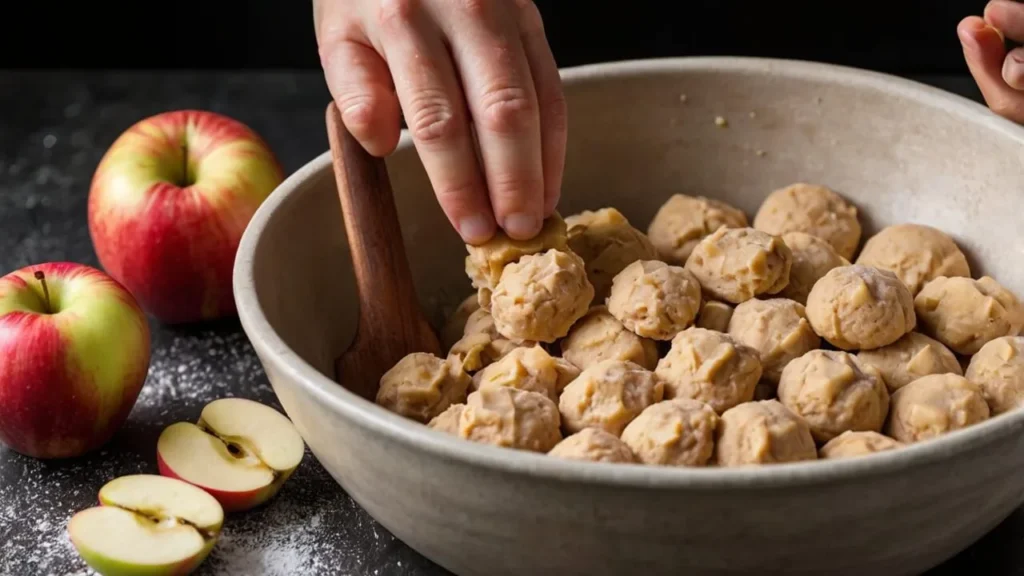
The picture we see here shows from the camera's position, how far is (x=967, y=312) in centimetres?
113

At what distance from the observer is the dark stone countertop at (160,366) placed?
1102 mm

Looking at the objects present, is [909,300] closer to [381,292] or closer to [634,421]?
[634,421]

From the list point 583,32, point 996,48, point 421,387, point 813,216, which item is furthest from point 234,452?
point 583,32

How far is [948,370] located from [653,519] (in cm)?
43

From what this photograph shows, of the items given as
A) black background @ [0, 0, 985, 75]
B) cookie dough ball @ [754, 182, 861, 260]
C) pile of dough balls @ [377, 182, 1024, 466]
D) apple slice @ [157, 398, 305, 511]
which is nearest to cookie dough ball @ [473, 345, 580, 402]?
pile of dough balls @ [377, 182, 1024, 466]

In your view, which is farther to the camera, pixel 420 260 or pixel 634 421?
pixel 420 260

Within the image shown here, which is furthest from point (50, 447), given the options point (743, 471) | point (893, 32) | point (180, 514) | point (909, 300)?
point (893, 32)

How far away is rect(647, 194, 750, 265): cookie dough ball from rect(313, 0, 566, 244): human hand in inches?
8.6

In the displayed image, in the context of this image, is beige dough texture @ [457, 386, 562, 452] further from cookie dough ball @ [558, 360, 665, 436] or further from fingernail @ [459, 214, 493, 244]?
fingernail @ [459, 214, 493, 244]

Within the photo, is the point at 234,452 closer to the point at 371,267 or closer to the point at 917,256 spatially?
the point at 371,267

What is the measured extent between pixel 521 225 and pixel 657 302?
0.50 feet

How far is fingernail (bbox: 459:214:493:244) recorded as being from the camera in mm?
1115

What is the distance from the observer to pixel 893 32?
1942mm

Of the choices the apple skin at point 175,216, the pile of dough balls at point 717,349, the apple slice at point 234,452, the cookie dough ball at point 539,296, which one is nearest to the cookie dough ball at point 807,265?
the pile of dough balls at point 717,349
